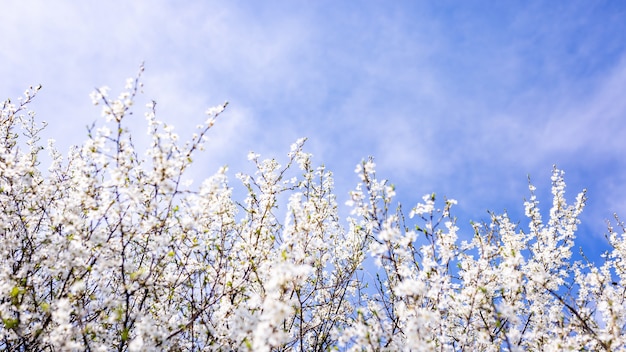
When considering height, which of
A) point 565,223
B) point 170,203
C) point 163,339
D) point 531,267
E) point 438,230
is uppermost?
point 565,223

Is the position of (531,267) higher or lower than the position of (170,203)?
higher

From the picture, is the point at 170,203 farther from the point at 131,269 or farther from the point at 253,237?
the point at 253,237

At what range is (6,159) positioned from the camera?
5359 mm

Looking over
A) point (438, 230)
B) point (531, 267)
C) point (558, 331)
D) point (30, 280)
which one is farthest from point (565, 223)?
point (30, 280)

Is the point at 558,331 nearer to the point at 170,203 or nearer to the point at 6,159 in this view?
the point at 170,203

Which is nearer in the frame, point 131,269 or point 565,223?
point 131,269

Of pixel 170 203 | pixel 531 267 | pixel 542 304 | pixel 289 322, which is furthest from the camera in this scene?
pixel 531 267

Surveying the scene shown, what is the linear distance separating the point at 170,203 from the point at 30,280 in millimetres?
2051

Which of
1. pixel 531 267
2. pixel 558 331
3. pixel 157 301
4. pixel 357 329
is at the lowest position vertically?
pixel 357 329

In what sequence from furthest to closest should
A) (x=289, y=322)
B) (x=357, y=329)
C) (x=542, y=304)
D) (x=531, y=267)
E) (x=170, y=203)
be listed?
(x=531, y=267)
(x=542, y=304)
(x=289, y=322)
(x=170, y=203)
(x=357, y=329)

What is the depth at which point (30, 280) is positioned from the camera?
16.9ft

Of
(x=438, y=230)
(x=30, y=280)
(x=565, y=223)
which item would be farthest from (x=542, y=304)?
(x=30, y=280)

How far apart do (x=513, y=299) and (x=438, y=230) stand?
1356 mm

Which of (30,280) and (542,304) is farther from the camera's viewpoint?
(542,304)
